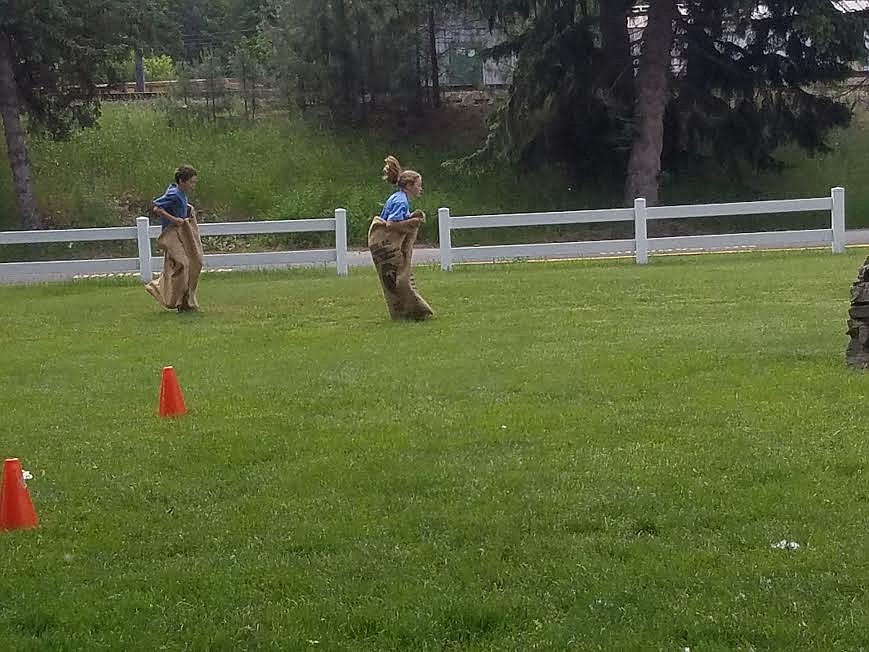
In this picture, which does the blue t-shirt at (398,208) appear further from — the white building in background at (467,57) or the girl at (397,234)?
the white building in background at (467,57)

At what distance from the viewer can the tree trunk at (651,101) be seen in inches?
1136

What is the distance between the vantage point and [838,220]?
771 inches

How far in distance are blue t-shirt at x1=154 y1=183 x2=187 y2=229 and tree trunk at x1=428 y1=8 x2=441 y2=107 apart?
77.7 ft

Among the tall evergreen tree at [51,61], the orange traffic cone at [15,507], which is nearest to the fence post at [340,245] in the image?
the tall evergreen tree at [51,61]

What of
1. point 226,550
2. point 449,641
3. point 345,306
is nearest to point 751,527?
point 449,641

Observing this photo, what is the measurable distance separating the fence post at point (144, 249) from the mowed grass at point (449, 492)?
7.05m

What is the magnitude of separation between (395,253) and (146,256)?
7788 mm

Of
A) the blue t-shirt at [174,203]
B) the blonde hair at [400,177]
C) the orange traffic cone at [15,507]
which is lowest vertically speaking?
the orange traffic cone at [15,507]

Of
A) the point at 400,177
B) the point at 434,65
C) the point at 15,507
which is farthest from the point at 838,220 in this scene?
the point at 434,65

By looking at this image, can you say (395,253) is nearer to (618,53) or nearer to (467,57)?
(618,53)

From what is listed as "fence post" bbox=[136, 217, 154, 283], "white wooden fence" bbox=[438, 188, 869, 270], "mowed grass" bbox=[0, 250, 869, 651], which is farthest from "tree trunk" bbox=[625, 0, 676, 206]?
"mowed grass" bbox=[0, 250, 869, 651]

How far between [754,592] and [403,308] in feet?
26.8

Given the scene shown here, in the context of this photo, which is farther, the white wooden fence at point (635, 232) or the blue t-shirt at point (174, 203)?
the white wooden fence at point (635, 232)

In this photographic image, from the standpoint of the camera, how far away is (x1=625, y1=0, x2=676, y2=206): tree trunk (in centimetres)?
2884
